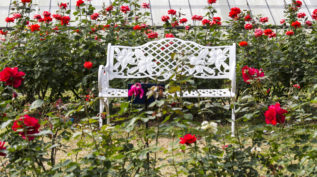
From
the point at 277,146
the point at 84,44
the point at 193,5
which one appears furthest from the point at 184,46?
the point at 193,5

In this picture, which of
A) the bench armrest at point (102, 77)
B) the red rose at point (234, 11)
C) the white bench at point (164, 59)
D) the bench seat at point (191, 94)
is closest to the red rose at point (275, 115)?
the bench seat at point (191, 94)

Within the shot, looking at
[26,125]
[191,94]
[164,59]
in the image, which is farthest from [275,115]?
[164,59]

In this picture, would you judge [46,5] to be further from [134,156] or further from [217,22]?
[134,156]

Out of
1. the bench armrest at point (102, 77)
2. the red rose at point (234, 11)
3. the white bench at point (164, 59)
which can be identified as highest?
the red rose at point (234, 11)

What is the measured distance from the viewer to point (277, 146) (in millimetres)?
1392

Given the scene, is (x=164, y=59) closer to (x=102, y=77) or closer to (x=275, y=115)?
(x=102, y=77)

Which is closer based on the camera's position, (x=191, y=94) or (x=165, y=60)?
(x=191, y=94)

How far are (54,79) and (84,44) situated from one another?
18.3 inches

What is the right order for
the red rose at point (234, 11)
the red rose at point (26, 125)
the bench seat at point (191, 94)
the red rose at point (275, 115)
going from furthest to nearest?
the red rose at point (234, 11) → the bench seat at point (191, 94) → the red rose at point (275, 115) → the red rose at point (26, 125)

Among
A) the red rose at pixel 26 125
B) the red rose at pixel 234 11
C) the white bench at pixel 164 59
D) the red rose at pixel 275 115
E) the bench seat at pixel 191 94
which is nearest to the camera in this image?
the red rose at pixel 26 125

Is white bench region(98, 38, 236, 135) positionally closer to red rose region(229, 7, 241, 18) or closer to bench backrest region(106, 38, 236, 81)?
bench backrest region(106, 38, 236, 81)

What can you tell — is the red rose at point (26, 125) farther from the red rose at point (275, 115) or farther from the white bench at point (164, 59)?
Result: the white bench at point (164, 59)

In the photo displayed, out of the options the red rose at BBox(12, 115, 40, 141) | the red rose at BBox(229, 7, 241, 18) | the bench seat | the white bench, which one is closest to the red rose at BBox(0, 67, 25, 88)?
the red rose at BBox(12, 115, 40, 141)

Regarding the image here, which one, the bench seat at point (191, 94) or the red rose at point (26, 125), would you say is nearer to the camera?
the red rose at point (26, 125)
